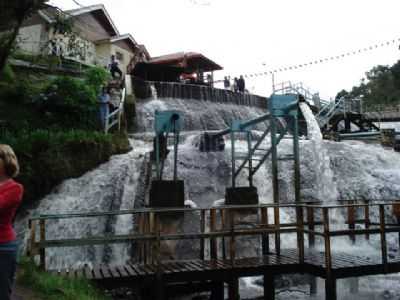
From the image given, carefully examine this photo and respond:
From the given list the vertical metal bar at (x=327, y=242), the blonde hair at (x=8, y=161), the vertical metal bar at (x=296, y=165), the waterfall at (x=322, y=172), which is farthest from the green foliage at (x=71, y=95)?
the blonde hair at (x=8, y=161)

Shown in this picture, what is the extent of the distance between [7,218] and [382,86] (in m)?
65.5

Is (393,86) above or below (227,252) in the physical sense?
above

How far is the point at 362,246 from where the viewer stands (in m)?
11.5

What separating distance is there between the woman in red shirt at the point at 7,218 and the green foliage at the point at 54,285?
2.26 m

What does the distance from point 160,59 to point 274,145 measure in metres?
26.4

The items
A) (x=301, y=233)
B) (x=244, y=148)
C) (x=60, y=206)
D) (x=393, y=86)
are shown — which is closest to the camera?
(x=301, y=233)

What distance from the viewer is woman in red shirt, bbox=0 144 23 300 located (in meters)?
3.40

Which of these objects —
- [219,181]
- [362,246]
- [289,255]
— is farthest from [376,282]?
[219,181]

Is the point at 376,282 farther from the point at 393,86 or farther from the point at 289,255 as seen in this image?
the point at 393,86

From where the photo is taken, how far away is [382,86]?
62875 millimetres

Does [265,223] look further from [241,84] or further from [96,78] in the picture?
[241,84]

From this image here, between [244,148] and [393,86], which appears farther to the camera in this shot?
[393,86]

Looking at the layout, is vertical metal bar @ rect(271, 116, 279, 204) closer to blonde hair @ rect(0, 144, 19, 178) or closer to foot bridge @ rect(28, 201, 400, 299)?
foot bridge @ rect(28, 201, 400, 299)

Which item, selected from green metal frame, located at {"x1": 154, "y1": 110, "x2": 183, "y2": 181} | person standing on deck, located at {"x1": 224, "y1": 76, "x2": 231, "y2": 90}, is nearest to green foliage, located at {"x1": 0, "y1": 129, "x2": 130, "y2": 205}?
green metal frame, located at {"x1": 154, "y1": 110, "x2": 183, "y2": 181}
